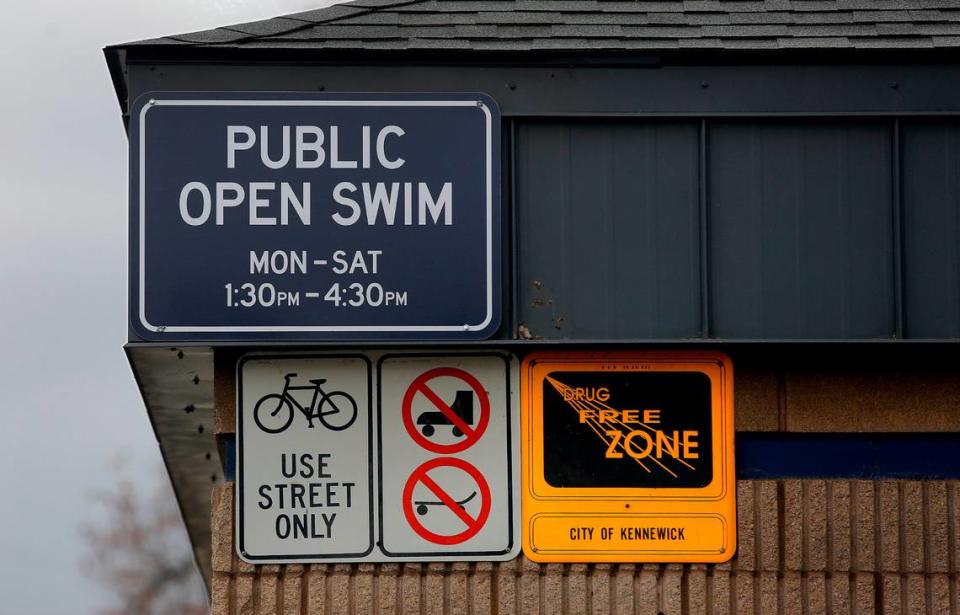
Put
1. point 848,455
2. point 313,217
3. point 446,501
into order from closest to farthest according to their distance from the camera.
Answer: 1. point 313,217
2. point 446,501
3. point 848,455

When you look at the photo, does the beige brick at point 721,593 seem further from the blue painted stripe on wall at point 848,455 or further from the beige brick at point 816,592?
the blue painted stripe on wall at point 848,455

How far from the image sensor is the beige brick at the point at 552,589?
8.55m

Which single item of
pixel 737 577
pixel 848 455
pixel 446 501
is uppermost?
pixel 848 455

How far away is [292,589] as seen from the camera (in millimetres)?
8547

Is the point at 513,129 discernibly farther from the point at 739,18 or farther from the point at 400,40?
the point at 739,18

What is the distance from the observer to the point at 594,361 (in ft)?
28.6

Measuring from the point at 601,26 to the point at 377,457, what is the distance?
2.78m

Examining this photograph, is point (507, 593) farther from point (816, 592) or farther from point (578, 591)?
point (816, 592)

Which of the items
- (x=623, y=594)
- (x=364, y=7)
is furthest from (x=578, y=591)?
(x=364, y=7)

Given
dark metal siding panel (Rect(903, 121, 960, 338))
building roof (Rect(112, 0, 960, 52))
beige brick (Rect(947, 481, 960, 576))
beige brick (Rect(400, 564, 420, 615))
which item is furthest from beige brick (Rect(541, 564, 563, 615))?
building roof (Rect(112, 0, 960, 52))

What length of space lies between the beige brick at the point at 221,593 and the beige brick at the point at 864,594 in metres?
3.42

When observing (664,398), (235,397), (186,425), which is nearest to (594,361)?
(664,398)

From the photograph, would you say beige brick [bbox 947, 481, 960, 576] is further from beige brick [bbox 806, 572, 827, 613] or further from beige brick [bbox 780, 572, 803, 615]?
beige brick [bbox 780, 572, 803, 615]

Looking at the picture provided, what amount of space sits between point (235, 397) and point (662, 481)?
2.41 meters
